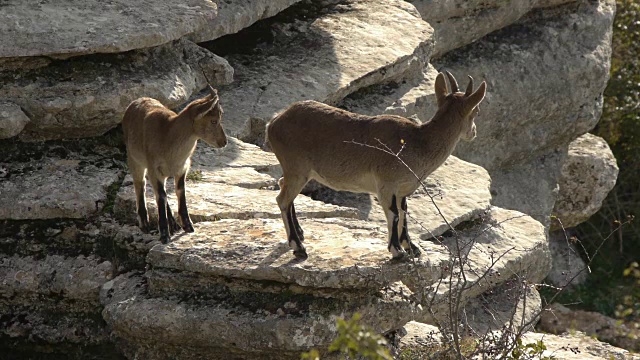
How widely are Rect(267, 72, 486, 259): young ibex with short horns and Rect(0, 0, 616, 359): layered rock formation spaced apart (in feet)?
1.38

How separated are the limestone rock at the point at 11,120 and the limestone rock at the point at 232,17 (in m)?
2.73

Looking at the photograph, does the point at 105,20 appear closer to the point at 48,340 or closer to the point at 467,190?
the point at 48,340

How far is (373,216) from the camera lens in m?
13.0

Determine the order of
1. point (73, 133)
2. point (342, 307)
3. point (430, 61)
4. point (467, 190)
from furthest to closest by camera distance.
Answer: point (430, 61) < point (467, 190) < point (73, 133) < point (342, 307)

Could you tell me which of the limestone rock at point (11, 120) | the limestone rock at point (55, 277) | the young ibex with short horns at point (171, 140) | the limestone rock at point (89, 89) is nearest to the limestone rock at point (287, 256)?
the young ibex with short horns at point (171, 140)

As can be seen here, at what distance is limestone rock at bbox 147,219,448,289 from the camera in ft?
29.4

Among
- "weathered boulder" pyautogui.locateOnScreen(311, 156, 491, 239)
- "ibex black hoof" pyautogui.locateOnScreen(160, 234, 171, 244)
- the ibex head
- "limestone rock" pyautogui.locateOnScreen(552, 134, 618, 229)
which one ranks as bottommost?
"limestone rock" pyautogui.locateOnScreen(552, 134, 618, 229)

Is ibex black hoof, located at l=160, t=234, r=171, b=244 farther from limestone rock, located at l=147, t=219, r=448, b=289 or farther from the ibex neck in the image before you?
the ibex neck

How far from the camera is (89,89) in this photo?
36.5ft

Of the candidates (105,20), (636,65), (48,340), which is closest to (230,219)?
(48,340)

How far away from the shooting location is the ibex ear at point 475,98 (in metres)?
9.40

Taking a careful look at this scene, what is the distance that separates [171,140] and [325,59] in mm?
5121

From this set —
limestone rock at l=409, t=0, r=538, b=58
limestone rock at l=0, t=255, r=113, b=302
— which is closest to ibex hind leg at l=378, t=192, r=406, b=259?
limestone rock at l=0, t=255, r=113, b=302

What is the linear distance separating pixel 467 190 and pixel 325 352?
5.33m
